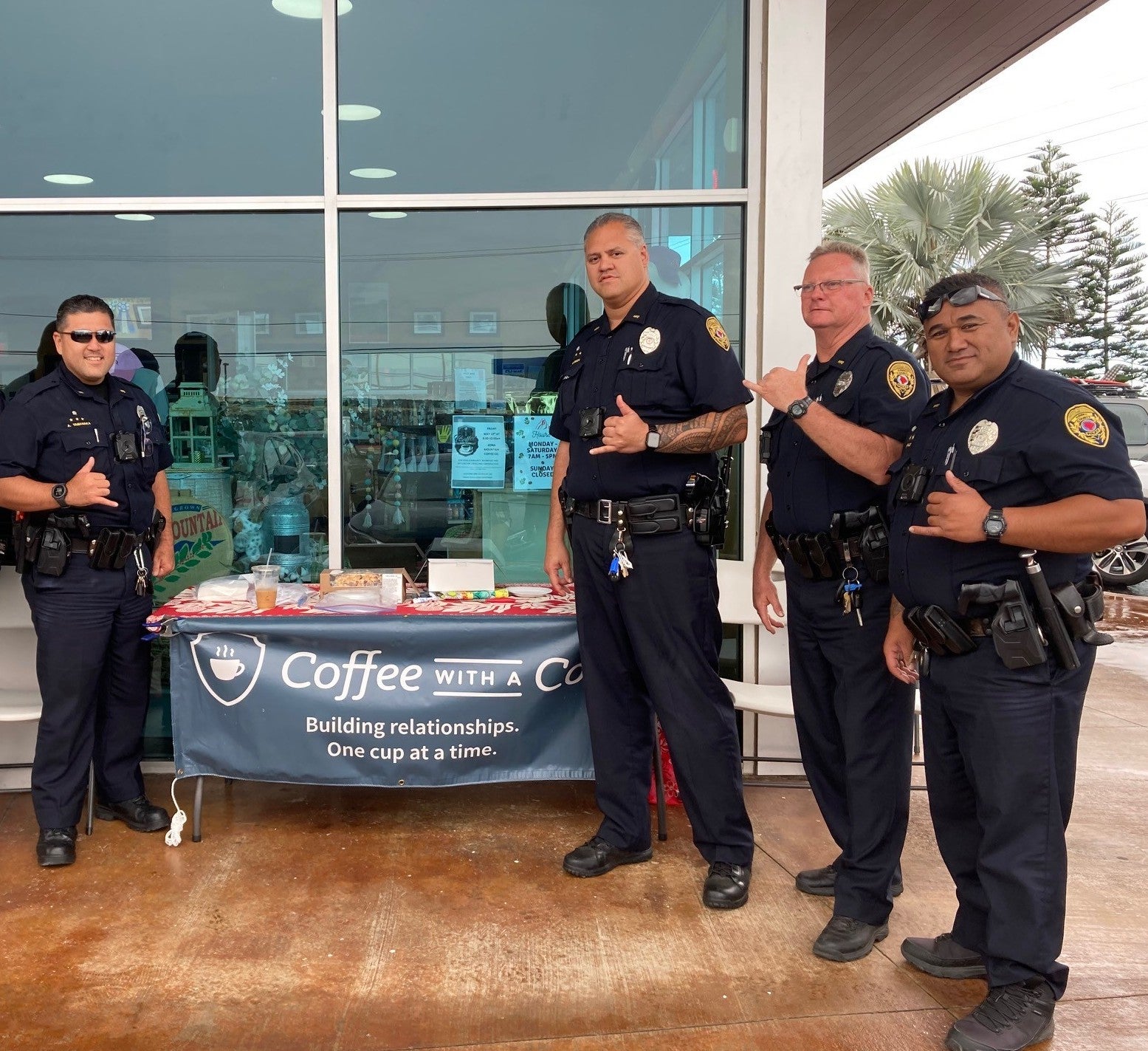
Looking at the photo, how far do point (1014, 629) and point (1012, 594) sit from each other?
8 centimetres

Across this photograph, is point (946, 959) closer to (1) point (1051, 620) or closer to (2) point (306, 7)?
(1) point (1051, 620)

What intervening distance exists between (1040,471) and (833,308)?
2.75 feet

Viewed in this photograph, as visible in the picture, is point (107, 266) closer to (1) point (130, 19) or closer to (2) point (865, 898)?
(1) point (130, 19)

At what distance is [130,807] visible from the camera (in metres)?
3.70

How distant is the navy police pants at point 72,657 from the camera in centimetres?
345

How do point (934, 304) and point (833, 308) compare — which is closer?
point (934, 304)

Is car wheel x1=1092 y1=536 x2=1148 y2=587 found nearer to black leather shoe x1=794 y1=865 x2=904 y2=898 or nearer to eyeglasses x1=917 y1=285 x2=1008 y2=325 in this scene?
black leather shoe x1=794 y1=865 x2=904 y2=898

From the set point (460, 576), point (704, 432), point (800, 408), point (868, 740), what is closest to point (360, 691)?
point (460, 576)

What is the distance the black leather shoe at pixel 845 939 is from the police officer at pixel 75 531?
2.44 meters

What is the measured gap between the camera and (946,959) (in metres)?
2.70

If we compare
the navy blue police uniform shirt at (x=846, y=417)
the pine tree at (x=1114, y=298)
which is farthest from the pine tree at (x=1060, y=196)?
the navy blue police uniform shirt at (x=846, y=417)

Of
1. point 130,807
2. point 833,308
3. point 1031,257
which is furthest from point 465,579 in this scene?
point 1031,257

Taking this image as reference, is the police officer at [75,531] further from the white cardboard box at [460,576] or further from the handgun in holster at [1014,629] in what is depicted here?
the handgun in holster at [1014,629]

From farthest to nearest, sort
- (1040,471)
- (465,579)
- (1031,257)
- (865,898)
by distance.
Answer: (1031,257) → (465,579) → (865,898) → (1040,471)
